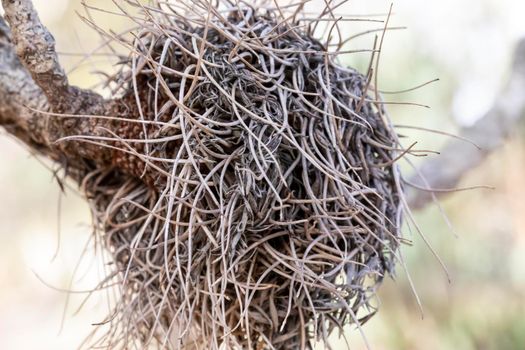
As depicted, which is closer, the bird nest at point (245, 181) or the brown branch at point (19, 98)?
the bird nest at point (245, 181)

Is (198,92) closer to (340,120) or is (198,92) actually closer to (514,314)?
(340,120)

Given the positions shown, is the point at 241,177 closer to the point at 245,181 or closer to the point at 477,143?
the point at 245,181

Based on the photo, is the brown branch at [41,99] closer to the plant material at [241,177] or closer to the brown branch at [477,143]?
the plant material at [241,177]

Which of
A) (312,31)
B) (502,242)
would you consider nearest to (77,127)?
(312,31)

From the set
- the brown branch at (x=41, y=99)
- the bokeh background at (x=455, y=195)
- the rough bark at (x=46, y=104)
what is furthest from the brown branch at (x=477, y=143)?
the brown branch at (x=41, y=99)

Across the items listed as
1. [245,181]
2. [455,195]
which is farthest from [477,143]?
[245,181]

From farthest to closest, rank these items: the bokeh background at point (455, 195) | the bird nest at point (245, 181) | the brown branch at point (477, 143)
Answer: the bokeh background at point (455, 195) < the brown branch at point (477, 143) < the bird nest at point (245, 181)
